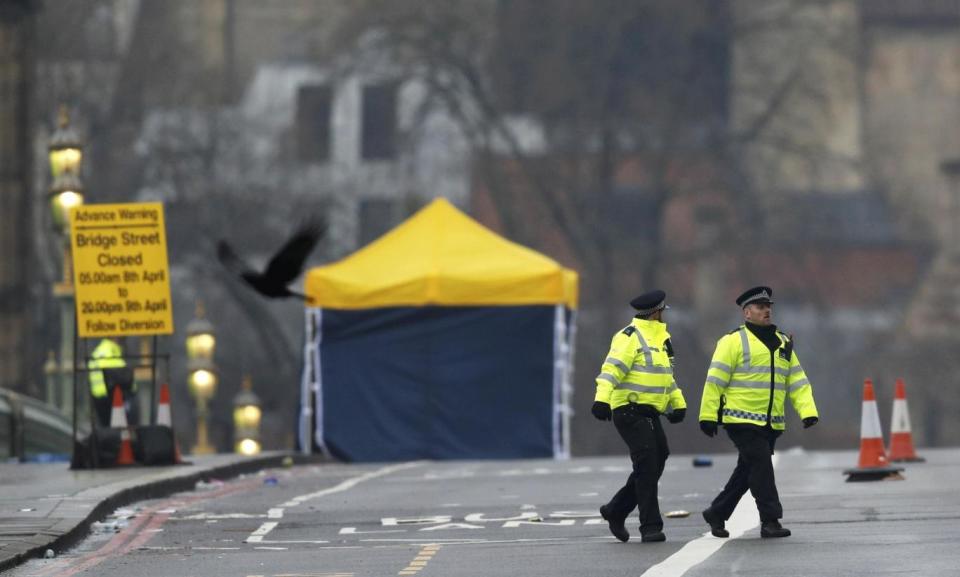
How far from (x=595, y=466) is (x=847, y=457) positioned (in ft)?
8.63

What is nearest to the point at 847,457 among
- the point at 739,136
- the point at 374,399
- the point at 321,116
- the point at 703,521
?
the point at 374,399

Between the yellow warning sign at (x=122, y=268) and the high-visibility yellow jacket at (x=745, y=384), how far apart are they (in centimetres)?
1003

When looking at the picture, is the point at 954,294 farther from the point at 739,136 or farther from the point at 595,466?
the point at 595,466

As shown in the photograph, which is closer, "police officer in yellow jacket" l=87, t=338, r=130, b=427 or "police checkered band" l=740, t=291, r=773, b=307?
"police checkered band" l=740, t=291, r=773, b=307

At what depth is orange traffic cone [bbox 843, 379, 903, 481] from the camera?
21281 mm

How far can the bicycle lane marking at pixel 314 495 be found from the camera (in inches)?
697

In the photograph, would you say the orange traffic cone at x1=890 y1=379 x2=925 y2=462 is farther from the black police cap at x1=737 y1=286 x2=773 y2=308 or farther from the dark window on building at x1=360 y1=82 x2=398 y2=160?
the dark window on building at x1=360 y1=82 x2=398 y2=160

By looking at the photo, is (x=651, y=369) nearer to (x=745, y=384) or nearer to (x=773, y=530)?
(x=745, y=384)

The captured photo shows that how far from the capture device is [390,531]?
690 inches

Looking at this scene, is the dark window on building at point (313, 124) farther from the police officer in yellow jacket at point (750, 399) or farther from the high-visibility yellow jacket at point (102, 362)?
the police officer in yellow jacket at point (750, 399)

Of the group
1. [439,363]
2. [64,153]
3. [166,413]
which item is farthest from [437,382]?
[166,413]

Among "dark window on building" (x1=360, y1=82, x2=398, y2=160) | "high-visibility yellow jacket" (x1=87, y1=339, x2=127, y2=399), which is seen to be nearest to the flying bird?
"high-visibility yellow jacket" (x1=87, y1=339, x2=127, y2=399)

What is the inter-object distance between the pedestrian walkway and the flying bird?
6.07 ft

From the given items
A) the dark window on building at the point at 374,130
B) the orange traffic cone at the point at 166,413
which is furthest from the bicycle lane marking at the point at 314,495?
the dark window on building at the point at 374,130
